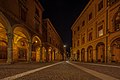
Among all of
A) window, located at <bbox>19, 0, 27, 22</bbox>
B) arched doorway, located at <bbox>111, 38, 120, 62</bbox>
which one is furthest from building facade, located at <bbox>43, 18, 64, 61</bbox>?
arched doorway, located at <bbox>111, 38, 120, 62</bbox>

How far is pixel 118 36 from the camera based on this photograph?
861 inches

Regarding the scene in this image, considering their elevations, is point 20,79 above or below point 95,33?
below

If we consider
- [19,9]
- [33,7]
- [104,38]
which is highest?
[33,7]

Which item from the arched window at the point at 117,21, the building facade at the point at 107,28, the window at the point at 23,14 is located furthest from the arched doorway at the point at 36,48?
the arched window at the point at 117,21

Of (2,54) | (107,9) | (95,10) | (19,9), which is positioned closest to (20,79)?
(19,9)

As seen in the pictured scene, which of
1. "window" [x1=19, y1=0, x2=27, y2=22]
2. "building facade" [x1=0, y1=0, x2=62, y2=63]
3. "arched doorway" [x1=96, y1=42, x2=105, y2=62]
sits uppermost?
"window" [x1=19, y1=0, x2=27, y2=22]

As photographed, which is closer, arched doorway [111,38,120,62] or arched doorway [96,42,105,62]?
arched doorway [111,38,120,62]

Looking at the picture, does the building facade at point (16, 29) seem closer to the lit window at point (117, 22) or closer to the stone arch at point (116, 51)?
the stone arch at point (116, 51)

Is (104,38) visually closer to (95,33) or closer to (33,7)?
(95,33)

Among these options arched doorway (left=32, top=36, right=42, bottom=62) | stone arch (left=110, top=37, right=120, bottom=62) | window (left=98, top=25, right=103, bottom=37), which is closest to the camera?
stone arch (left=110, top=37, right=120, bottom=62)

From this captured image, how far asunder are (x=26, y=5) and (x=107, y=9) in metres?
13.2

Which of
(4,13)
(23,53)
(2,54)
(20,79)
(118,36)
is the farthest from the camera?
(23,53)

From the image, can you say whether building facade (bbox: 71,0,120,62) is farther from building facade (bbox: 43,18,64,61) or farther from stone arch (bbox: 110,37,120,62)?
building facade (bbox: 43,18,64,61)

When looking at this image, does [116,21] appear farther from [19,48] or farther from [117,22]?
[19,48]
